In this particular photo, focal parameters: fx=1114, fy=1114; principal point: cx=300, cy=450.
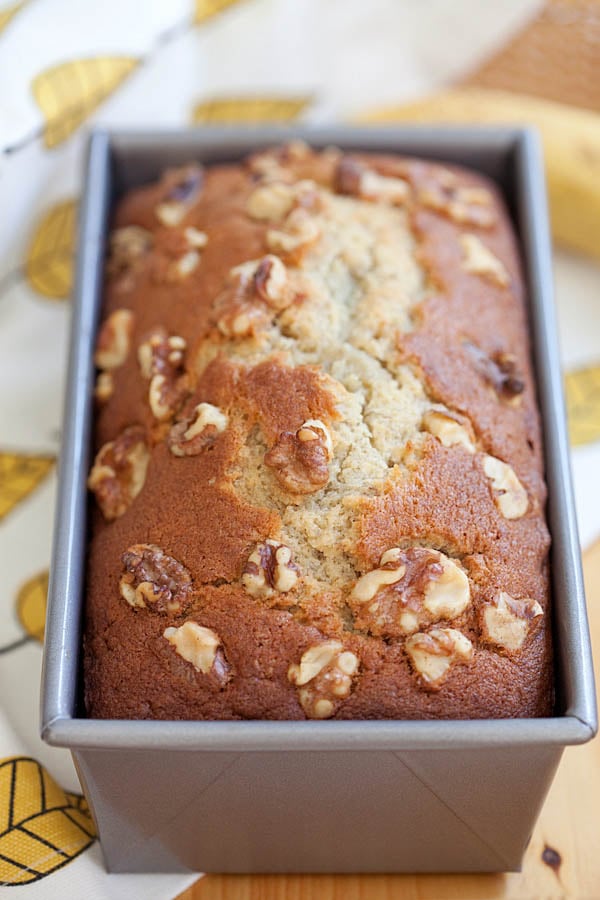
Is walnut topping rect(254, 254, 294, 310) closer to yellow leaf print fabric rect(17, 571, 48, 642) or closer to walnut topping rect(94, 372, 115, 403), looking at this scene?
walnut topping rect(94, 372, 115, 403)

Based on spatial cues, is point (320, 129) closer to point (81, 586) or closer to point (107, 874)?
point (81, 586)

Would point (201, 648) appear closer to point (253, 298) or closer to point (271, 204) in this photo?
point (253, 298)

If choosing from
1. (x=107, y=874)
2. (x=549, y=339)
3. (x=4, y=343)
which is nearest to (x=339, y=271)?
(x=549, y=339)

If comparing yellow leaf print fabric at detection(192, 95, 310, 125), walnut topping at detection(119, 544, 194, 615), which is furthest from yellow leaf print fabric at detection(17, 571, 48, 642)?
yellow leaf print fabric at detection(192, 95, 310, 125)

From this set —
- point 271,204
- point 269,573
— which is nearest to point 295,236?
point 271,204

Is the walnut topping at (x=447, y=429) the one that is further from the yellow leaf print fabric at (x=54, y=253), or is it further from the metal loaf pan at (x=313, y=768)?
the yellow leaf print fabric at (x=54, y=253)
